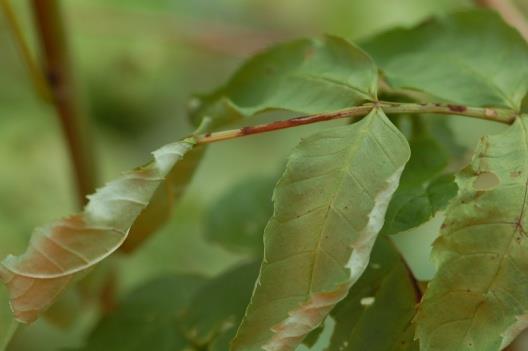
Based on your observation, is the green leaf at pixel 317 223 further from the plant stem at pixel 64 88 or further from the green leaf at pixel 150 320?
the plant stem at pixel 64 88

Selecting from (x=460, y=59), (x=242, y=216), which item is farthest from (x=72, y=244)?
(x=242, y=216)

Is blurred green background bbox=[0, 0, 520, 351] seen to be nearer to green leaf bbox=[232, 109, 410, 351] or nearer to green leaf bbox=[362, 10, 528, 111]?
green leaf bbox=[362, 10, 528, 111]

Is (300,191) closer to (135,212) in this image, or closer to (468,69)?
(135,212)

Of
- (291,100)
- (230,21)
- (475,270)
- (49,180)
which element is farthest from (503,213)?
(230,21)

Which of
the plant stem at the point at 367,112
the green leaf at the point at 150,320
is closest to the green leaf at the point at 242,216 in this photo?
the green leaf at the point at 150,320

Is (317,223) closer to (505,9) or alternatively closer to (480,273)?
(480,273)

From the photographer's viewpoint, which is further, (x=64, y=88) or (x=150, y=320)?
(x=64, y=88)
